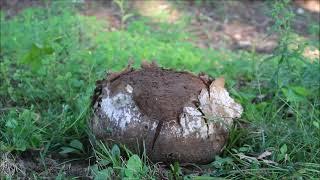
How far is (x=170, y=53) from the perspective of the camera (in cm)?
450

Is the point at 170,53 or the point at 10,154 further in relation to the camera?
the point at 170,53

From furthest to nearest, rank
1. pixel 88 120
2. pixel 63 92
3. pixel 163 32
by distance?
pixel 163 32
pixel 63 92
pixel 88 120

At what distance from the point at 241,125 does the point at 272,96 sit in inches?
35.7

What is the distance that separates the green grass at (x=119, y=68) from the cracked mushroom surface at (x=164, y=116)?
82 mm

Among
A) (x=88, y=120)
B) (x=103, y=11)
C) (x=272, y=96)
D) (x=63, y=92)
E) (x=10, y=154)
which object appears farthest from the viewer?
(x=103, y=11)

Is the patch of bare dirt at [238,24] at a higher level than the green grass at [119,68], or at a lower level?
lower

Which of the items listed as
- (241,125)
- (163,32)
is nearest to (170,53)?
(163,32)

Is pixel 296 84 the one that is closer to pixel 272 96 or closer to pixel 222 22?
pixel 272 96

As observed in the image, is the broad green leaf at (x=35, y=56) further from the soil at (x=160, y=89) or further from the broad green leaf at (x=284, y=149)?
the broad green leaf at (x=284, y=149)

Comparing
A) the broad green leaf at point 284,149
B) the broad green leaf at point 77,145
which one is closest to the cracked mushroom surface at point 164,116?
the broad green leaf at point 77,145

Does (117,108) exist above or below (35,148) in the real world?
above

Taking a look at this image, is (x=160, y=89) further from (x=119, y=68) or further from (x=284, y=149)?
(x=119, y=68)

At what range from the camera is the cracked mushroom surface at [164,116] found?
A: 2752 millimetres

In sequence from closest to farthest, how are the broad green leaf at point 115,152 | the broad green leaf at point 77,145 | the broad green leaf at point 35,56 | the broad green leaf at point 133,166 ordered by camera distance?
the broad green leaf at point 133,166, the broad green leaf at point 115,152, the broad green leaf at point 77,145, the broad green leaf at point 35,56
